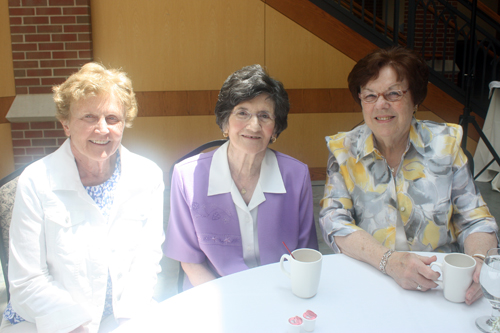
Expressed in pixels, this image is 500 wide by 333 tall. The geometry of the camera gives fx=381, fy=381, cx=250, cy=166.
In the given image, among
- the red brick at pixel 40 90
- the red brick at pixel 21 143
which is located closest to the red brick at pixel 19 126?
the red brick at pixel 21 143

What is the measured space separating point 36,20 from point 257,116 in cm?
352

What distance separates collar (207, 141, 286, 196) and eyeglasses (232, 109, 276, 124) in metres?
0.17

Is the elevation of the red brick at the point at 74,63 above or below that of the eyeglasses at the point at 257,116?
above

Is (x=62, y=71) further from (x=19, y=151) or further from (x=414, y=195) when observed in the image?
(x=414, y=195)

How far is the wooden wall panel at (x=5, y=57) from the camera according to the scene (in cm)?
399

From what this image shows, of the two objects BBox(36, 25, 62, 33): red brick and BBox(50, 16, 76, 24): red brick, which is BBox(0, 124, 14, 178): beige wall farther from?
BBox(50, 16, 76, 24): red brick

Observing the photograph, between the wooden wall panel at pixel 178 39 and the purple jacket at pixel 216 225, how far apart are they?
3.03 m

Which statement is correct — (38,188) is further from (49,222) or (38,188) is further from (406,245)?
(406,245)

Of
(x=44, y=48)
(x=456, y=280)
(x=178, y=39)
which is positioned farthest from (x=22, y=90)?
(x=456, y=280)

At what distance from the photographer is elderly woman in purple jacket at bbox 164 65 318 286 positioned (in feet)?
4.89

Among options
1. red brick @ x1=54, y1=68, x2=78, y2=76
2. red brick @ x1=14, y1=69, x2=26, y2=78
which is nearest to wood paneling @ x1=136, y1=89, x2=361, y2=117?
red brick @ x1=54, y1=68, x2=78, y2=76

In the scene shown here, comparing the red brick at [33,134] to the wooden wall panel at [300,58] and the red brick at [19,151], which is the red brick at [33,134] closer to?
the red brick at [19,151]

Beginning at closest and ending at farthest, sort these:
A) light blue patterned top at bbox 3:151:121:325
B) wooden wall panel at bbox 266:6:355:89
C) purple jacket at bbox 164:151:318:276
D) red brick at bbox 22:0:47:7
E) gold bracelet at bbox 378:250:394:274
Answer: gold bracelet at bbox 378:250:394:274 → light blue patterned top at bbox 3:151:121:325 → purple jacket at bbox 164:151:318:276 → red brick at bbox 22:0:47:7 → wooden wall panel at bbox 266:6:355:89

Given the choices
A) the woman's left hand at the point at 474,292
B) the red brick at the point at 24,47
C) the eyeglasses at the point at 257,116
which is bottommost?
the woman's left hand at the point at 474,292
